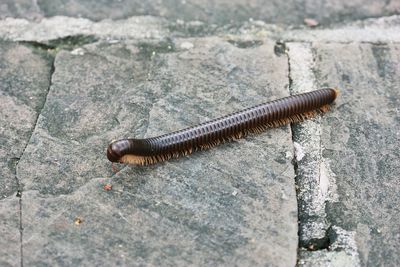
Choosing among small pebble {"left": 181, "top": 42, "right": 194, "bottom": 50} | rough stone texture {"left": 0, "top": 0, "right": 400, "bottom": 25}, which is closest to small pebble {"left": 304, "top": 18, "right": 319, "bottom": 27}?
rough stone texture {"left": 0, "top": 0, "right": 400, "bottom": 25}

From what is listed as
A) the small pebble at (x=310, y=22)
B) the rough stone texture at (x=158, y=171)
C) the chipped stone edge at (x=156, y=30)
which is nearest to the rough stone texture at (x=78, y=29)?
the chipped stone edge at (x=156, y=30)

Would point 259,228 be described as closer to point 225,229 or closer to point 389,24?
point 225,229

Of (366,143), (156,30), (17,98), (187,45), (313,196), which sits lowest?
(313,196)

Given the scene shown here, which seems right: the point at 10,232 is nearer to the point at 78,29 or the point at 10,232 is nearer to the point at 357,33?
the point at 78,29

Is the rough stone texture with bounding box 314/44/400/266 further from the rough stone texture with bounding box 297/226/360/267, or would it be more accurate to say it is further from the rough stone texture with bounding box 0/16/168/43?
the rough stone texture with bounding box 0/16/168/43

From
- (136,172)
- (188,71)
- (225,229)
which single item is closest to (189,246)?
(225,229)

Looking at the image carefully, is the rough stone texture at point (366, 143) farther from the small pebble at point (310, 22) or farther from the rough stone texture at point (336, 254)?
the small pebble at point (310, 22)

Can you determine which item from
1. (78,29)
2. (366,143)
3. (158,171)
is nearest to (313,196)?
(366,143)
